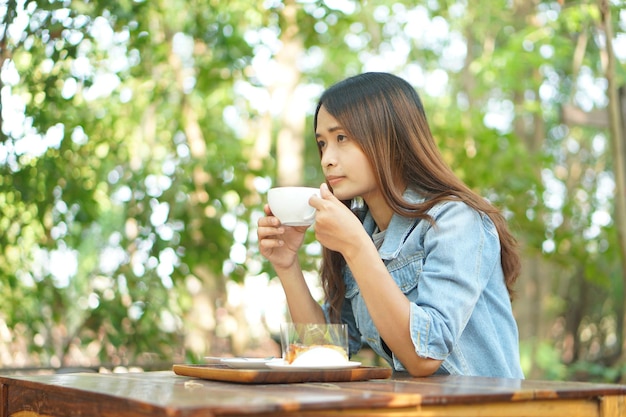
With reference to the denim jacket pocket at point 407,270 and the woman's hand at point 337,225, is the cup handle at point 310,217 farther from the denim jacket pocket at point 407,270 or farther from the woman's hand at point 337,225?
the denim jacket pocket at point 407,270

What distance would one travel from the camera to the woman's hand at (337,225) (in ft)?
5.45

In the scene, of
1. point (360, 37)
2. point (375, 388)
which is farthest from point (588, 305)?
point (375, 388)

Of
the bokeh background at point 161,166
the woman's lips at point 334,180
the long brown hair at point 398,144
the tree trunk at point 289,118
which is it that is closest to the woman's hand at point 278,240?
the woman's lips at point 334,180

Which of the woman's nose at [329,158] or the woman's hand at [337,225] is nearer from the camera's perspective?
the woman's hand at [337,225]

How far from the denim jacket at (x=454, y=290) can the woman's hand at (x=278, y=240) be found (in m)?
0.22

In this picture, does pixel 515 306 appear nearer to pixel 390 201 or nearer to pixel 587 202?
pixel 587 202

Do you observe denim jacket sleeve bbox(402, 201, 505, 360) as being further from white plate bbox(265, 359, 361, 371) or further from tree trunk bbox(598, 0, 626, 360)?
tree trunk bbox(598, 0, 626, 360)

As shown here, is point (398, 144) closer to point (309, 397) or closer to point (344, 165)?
point (344, 165)

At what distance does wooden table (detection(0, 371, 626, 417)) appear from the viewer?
1.08m

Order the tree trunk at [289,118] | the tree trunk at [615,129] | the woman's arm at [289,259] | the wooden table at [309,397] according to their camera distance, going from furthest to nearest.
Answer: the tree trunk at [289,118], the tree trunk at [615,129], the woman's arm at [289,259], the wooden table at [309,397]

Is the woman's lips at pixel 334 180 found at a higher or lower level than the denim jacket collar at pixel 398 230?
higher

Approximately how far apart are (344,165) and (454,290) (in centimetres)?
43

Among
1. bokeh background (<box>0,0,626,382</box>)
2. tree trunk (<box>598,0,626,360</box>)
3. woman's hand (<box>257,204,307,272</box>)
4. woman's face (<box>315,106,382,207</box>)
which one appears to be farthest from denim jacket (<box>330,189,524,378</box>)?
tree trunk (<box>598,0,626,360</box>)

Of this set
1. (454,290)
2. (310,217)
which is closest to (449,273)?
(454,290)
